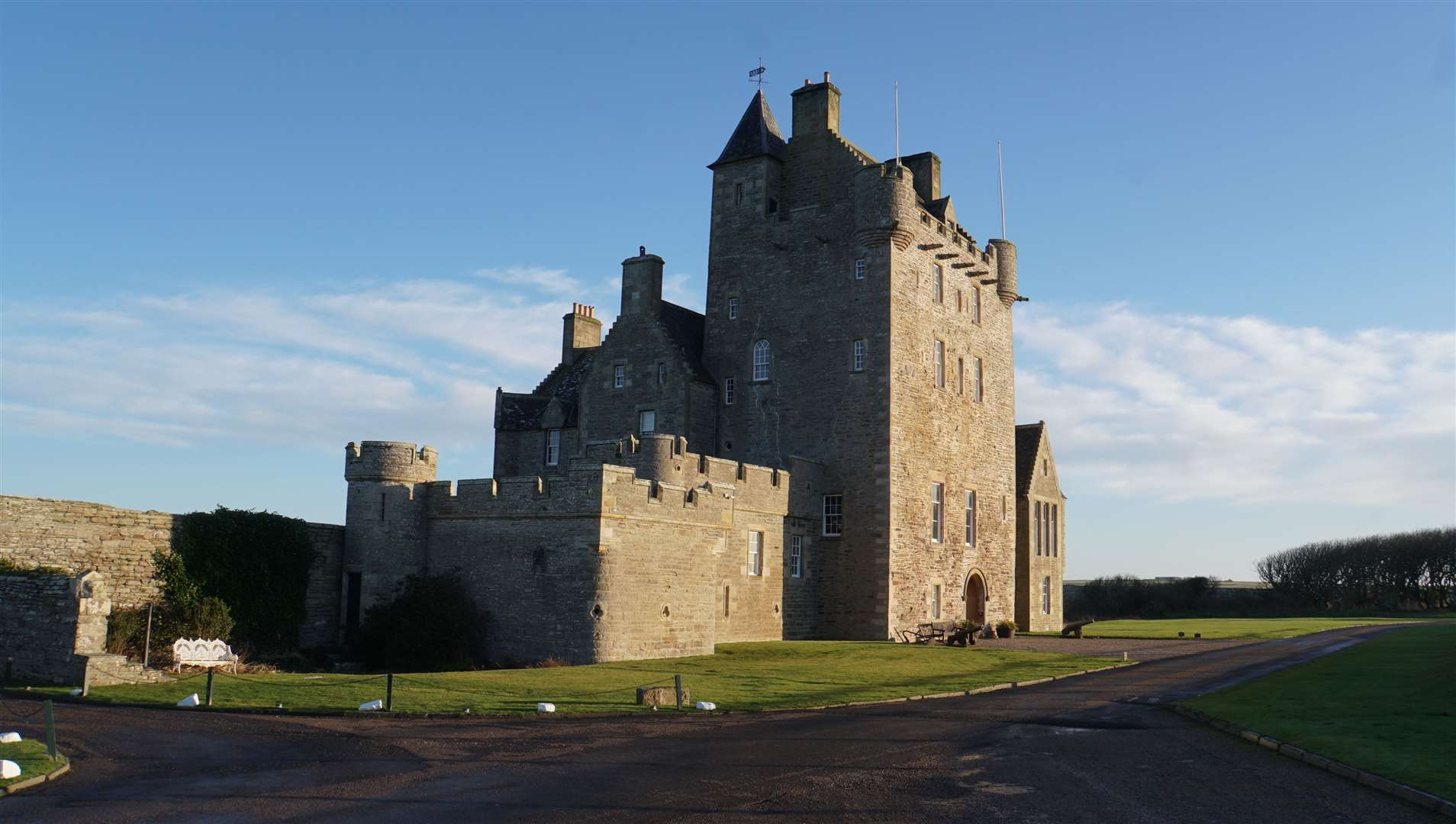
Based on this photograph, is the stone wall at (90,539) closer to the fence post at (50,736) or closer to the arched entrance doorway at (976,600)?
the fence post at (50,736)

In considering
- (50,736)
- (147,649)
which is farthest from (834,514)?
(50,736)

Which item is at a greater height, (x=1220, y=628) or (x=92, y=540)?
(x=92, y=540)

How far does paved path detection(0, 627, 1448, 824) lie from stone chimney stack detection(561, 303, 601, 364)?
3250 centimetres

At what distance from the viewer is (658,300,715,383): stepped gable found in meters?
42.4

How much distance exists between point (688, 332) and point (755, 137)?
824 centimetres

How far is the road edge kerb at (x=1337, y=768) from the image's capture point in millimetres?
12359

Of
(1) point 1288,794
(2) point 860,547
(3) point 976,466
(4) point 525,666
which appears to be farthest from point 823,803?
(3) point 976,466

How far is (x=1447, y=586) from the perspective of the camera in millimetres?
80125

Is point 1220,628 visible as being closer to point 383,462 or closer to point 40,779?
point 383,462

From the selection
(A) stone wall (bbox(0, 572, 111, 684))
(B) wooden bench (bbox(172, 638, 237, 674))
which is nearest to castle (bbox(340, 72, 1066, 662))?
(B) wooden bench (bbox(172, 638, 237, 674))

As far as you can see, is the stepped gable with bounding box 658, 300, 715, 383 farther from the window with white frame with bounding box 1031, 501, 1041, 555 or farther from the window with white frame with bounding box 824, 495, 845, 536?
the window with white frame with bounding box 1031, 501, 1041, 555

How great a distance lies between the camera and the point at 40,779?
13.5m

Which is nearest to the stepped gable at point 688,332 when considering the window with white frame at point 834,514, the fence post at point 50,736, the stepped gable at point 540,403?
the stepped gable at point 540,403

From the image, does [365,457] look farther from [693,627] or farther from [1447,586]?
[1447,586]
